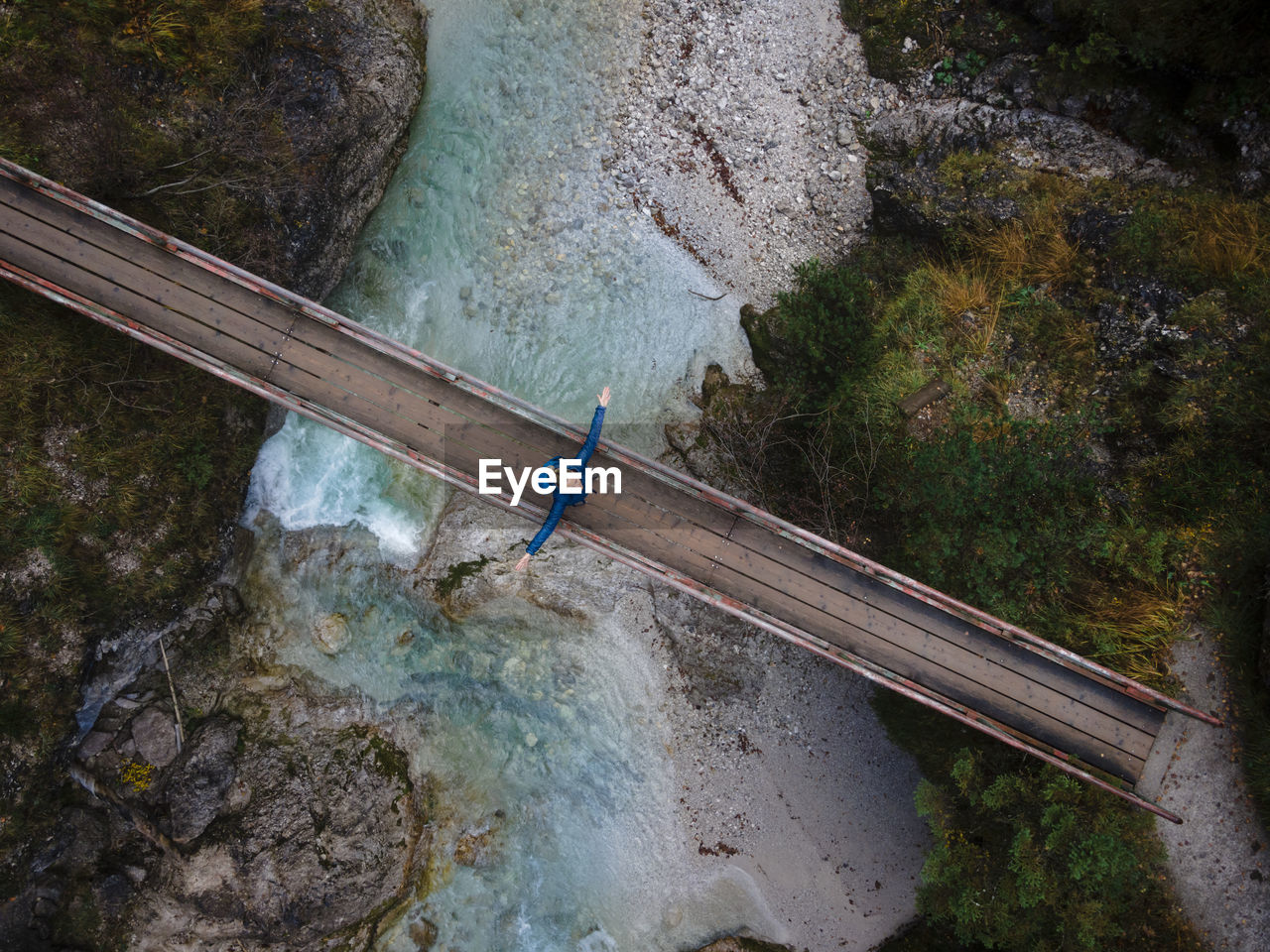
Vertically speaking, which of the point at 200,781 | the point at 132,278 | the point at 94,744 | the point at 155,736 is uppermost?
the point at 132,278

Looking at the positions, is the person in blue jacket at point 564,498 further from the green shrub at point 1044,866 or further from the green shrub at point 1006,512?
the green shrub at point 1044,866

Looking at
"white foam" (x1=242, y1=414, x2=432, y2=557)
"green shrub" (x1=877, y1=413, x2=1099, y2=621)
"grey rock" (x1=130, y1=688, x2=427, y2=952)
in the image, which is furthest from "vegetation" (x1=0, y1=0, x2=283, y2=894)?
"green shrub" (x1=877, y1=413, x2=1099, y2=621)

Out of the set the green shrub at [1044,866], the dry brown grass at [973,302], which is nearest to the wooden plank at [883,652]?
the green shrub at [1044,866]

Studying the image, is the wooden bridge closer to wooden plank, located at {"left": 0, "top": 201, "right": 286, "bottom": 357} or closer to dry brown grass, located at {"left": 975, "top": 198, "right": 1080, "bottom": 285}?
wooden plank, located at {"left": 0, "top": 201, "right": 286, "bottom": 357}

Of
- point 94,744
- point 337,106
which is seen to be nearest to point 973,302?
point 337,106

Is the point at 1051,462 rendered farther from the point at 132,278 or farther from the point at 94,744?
the point at 94,744

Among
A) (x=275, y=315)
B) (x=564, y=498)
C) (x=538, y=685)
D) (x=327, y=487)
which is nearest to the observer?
(x=564, y=498)
